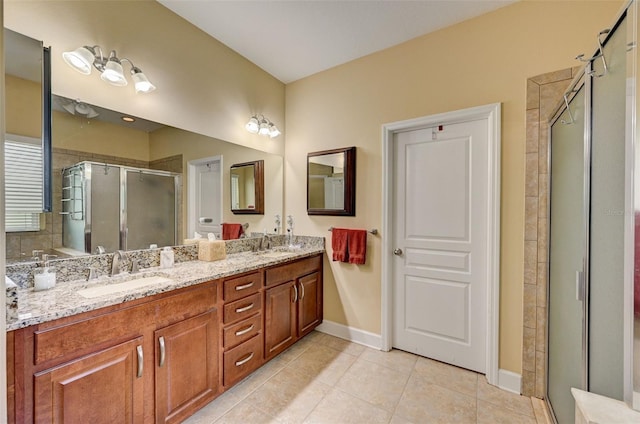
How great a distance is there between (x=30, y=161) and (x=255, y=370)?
A: 1921 mm

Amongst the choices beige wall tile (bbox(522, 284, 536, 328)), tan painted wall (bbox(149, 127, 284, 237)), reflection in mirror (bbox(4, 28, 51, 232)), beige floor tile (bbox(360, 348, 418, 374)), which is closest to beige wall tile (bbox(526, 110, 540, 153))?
beige wall tile (bbox(522, 284, 536, 328))

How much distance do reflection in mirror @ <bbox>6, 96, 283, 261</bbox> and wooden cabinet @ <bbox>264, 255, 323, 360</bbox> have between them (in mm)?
763

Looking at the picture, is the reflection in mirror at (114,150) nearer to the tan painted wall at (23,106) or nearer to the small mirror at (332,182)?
the tan painted wall at (23,106)

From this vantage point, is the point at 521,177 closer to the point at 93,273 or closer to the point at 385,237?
the point at 385,237

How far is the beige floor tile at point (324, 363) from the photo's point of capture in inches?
80.6

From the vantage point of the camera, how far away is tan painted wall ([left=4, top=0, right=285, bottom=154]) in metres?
1.47

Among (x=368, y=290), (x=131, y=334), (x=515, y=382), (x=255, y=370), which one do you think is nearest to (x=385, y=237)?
(x=368, y=290)

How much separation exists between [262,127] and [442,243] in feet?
6.71

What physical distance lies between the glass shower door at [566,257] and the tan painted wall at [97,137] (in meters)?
2.57

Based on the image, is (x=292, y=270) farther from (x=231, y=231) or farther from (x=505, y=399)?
(x=505, y=399)

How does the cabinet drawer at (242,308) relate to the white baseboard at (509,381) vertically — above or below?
above

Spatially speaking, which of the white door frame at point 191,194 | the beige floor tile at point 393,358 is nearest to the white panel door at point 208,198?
the white door frame at point 191,194

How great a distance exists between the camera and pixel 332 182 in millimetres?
2672

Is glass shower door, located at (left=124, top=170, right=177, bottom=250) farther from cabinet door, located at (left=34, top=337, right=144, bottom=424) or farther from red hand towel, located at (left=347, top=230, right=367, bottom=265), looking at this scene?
red hand towel, located at (left=347, top=230, right=367, bottom=265)
